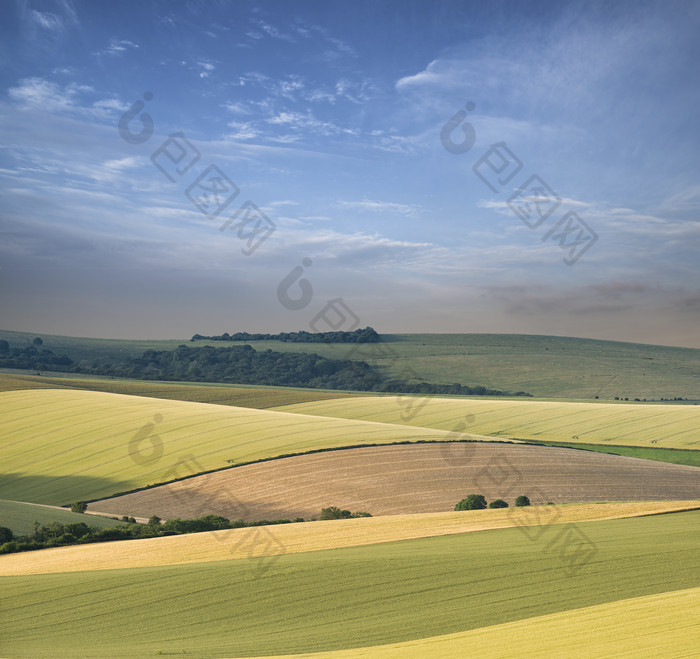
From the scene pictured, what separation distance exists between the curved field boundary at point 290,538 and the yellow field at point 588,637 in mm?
10323

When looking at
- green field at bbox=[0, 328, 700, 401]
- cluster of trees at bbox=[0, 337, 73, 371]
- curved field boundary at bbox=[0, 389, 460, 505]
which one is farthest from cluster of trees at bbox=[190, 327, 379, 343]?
curved field boundary at bbox=[0, 389, 460, 505]

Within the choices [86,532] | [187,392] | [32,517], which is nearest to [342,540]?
[86,532]

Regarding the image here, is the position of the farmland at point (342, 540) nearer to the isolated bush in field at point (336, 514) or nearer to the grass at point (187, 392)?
the isolated bush in field at point (336, 514)

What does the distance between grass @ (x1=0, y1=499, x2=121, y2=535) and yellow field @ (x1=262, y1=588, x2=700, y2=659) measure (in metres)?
24.4

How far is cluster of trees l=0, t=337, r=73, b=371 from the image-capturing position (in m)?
132

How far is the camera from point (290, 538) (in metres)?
27.8

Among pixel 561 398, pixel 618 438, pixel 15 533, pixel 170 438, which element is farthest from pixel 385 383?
pixel 15 533

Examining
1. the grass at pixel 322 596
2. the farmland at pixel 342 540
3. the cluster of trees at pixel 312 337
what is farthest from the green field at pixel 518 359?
the grass at pixel 322 596

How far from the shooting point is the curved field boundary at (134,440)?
161 feet

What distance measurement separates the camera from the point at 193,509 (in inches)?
1651

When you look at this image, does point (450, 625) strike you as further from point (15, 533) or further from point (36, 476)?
point (36, 476)

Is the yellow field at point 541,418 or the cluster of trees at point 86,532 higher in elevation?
the cluster of trees at point 86,532

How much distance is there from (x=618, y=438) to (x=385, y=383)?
66.1m

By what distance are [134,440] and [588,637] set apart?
5030 cm
